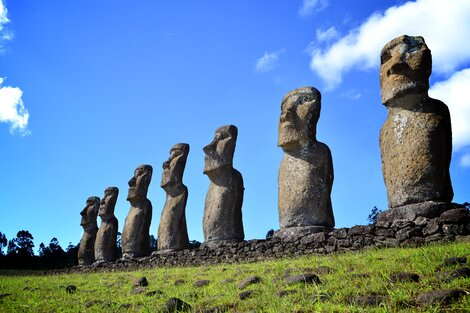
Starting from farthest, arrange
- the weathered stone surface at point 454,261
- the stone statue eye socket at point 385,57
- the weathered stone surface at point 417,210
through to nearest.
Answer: the stone statue eye socket at point 385,57 → the weathered stone surface at point 417,210 → the weathered stone surface at point 454,261

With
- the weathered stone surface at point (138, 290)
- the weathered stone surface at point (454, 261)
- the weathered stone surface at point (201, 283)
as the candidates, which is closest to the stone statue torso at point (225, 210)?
the weathered stone surface at point (138, 290)

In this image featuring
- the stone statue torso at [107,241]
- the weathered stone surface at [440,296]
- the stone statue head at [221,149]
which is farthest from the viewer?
the stone statue torso at [107,241]

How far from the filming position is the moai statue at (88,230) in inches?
821

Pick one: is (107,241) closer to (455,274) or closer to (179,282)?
(179,282)

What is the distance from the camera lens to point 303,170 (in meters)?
11.4

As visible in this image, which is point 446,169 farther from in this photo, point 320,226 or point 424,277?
point 424,277

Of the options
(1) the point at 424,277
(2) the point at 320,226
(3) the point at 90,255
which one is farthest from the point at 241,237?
(3) the point at 90,255

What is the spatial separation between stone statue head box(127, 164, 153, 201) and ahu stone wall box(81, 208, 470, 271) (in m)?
5.17

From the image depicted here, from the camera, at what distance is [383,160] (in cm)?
1002

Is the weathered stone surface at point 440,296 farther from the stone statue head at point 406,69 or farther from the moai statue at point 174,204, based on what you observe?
the moai statue at point 174,204

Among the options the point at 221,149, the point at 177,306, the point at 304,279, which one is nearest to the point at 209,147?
the point at 221,149

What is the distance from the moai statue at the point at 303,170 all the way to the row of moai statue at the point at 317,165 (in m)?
0.02

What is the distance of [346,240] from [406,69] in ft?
12.1

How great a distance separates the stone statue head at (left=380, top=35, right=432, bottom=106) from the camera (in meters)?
9.70
